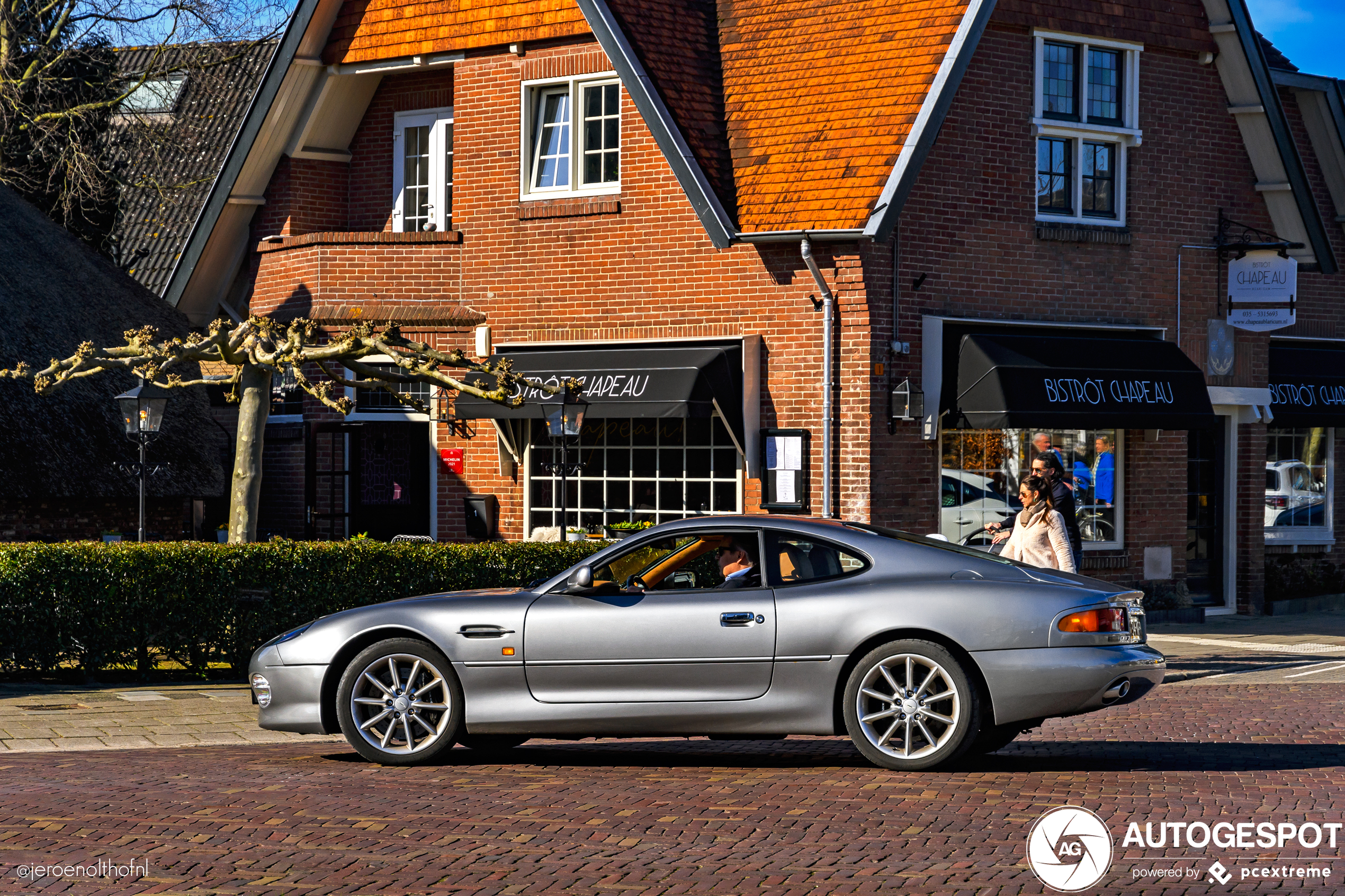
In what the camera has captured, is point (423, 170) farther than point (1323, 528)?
No

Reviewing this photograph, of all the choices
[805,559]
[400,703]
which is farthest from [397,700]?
[805,559]

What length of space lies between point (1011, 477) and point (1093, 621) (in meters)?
9.57

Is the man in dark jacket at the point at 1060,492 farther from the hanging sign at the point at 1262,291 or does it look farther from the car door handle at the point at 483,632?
the hanging sign at the point at 1262,291

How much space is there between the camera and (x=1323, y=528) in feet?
72.3

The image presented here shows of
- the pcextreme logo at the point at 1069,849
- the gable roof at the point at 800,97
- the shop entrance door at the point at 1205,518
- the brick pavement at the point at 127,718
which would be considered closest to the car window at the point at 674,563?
the pcextreme logo at the point at 1069,849

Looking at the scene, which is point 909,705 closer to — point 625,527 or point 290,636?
point 290,636

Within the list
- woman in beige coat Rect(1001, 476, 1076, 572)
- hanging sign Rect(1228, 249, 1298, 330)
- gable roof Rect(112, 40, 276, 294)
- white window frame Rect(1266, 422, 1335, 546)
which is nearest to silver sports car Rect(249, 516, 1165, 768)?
woman in beige coat Rect(1001, 476, 1076, 572)

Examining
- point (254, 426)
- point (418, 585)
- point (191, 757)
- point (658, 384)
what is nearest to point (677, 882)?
point (191, 757)

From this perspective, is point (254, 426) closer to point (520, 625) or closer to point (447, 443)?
point (447, 443)

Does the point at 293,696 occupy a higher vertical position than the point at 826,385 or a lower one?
lower

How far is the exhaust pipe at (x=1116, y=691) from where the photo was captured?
857 cm

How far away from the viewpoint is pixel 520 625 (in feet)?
29.6

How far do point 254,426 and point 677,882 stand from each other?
9.60 m

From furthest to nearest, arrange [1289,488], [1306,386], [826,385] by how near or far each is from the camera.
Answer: [1289,488] < [1306,386] < [826,385]
